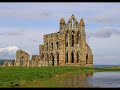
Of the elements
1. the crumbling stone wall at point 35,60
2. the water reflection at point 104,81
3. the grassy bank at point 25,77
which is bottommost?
the water reflection at point 104,81

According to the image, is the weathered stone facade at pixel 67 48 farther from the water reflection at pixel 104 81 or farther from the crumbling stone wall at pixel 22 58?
the water reflection at pixel 104 81

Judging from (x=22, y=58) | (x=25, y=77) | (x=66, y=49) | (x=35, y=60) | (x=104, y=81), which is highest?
(x=66, y=49)

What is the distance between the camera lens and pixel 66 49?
73.8 metres

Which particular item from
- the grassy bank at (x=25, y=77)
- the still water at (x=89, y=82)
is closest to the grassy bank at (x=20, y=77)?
the grassy bank at (x=25, y=77)

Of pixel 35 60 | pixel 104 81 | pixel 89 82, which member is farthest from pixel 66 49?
pixel 89 82

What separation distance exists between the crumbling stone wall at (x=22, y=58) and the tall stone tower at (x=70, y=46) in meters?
4.56

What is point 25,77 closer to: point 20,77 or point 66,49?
point 20,77

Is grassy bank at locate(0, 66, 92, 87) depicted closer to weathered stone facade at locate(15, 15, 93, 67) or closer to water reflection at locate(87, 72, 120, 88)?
water reflection at locate(87, 72, 120, 88)

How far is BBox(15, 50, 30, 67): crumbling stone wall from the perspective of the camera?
7631 centimetres

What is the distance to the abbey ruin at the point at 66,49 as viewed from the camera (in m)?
73.5

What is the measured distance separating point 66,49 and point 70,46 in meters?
1.16

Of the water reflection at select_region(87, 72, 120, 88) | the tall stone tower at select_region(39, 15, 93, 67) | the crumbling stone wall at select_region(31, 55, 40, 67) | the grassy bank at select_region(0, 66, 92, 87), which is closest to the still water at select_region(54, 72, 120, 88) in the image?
the water reflection at select_region(87, 72, 120, 88)

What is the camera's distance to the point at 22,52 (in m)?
76.2

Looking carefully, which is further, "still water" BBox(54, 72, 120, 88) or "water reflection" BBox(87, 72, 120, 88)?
"water reflection" BBox(87, 72, 120, 88)
